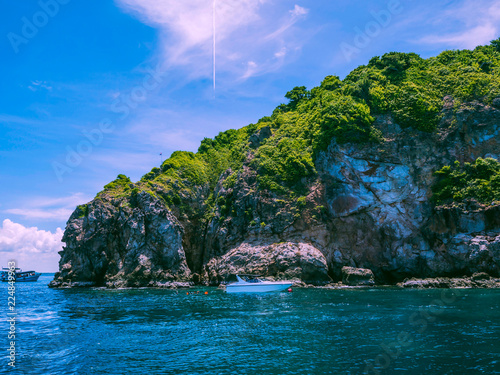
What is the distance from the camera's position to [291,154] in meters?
69.9

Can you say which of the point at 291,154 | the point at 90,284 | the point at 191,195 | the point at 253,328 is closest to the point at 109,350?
the point at 253,328

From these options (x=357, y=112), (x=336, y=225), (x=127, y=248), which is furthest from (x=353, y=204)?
(x=127, y=248)

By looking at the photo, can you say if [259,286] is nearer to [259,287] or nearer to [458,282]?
[259,287]

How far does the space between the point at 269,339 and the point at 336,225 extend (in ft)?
A: 140

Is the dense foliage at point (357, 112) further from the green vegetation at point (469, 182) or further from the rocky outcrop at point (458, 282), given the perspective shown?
the rocky outcrop at point (458, 282)

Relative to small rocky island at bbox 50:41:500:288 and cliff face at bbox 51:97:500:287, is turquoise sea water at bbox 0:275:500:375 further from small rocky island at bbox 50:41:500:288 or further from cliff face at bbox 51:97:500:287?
small rocky island at bbox 50:41:500:288

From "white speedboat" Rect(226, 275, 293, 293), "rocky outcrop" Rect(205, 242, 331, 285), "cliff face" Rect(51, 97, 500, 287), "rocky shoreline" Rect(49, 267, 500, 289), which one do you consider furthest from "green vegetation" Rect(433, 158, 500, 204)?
"white speedboat" Rect(226, 275, 293, 293)

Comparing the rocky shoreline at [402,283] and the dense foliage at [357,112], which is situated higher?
the dense foliage at [357,112]

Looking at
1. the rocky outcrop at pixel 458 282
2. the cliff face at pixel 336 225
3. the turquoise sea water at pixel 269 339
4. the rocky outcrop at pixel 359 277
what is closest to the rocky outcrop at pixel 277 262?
the cliff face at pixel 336 225

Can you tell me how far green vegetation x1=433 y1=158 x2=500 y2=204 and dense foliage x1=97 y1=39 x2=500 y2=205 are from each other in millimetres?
359

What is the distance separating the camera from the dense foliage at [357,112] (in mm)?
63969

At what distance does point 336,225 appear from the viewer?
6231 centimetres

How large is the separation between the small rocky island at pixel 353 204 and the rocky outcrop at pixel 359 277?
0.62ft

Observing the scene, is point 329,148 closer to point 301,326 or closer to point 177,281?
point 177,281
